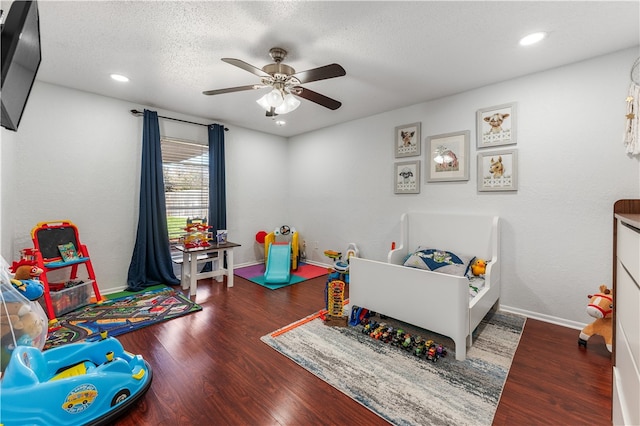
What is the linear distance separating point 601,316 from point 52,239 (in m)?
5.15

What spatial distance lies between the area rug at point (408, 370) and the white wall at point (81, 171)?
103 inches

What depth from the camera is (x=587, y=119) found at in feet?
7.97

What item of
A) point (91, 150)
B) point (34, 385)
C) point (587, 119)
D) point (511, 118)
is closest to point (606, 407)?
point (587, 119)

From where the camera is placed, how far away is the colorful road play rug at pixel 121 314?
93.4 inches

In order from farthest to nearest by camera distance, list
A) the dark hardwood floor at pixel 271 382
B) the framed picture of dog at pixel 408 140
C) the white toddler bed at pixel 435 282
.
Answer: the framed picture of dog at pixel 408 140 → the white toddler bed at pixel 435 282 → the dark hardwood floor at pixel 271 382

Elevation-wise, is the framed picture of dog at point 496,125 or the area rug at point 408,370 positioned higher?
the framed picture of dog at point 496,125

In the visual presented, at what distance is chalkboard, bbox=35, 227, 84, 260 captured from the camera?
2779 millimetres

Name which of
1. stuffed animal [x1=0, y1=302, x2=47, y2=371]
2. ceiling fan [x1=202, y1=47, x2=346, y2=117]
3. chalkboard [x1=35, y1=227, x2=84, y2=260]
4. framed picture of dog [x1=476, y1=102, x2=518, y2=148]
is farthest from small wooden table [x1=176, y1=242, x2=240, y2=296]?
framed picture of dog [x1=476, y1=102, x2=518, y2=148]

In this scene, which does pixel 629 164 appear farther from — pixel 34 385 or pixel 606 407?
pixel 34 385

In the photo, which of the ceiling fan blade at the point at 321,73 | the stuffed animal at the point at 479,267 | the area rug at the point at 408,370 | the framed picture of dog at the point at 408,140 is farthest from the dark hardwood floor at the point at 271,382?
the framed picture of dog at the point at 408,140

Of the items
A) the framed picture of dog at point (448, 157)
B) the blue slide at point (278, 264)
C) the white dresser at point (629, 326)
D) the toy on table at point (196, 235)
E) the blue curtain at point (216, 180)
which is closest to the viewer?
the white dresser at point (629, 326)

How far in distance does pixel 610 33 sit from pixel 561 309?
7.83ft

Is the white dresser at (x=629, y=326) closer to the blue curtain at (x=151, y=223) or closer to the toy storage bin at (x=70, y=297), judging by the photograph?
the toy storage bin at (x=70, y=297)

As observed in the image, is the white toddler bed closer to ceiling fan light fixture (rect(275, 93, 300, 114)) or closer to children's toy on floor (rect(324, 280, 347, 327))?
children's toy on floor (rect(324, 280, 347, 327))
